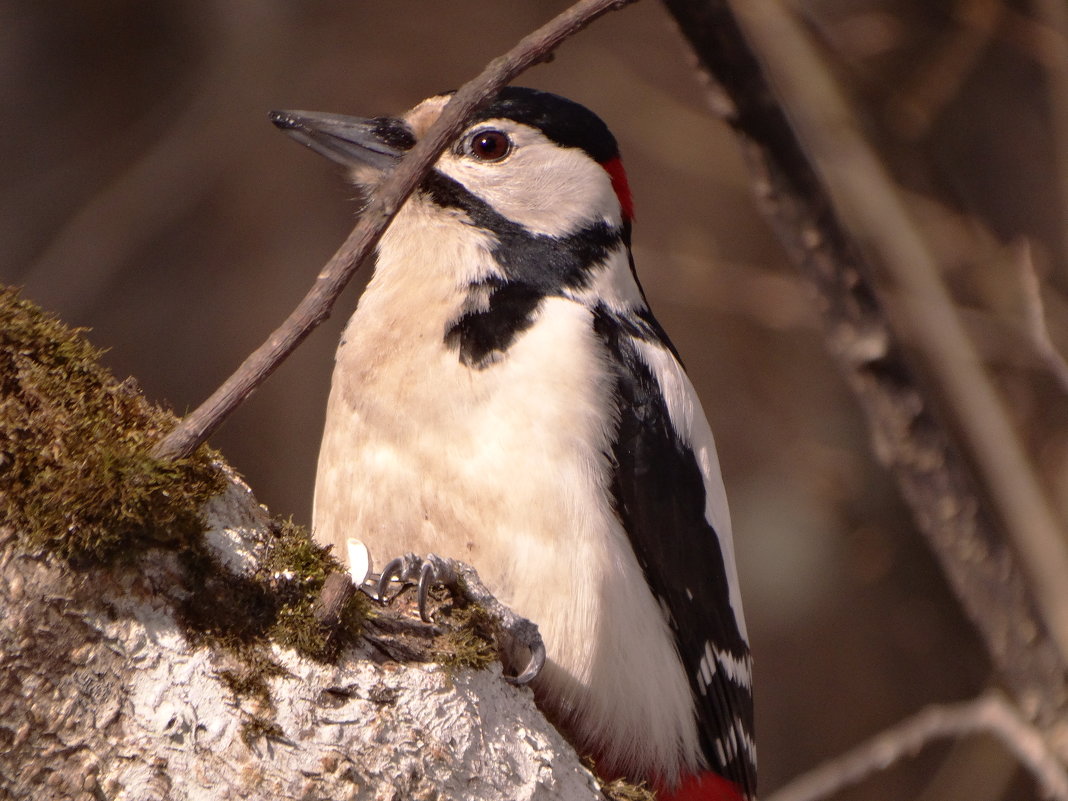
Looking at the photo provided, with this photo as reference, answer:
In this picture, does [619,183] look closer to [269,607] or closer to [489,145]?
[489,145]

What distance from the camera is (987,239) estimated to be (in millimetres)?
4559

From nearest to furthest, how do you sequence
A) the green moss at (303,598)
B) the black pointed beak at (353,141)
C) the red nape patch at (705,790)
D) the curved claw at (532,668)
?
the green moss at (303,598) → the curved claw at (532,668) → the red nape patch at (705,790) → the black pointed beak at (353,141)

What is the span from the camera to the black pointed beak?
96.3 inches

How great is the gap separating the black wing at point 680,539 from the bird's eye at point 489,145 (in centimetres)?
41

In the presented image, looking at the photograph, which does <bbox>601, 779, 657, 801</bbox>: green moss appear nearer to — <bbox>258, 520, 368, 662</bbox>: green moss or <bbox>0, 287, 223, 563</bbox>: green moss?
<bbox>258, 520, 368, 662</bbox>: green moss

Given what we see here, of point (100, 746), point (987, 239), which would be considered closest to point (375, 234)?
point (100, 746)

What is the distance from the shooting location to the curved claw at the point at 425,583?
5.18 ft

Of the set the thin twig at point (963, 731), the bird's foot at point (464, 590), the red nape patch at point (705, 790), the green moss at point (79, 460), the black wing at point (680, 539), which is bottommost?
→ the thin twig at point (963, 731)

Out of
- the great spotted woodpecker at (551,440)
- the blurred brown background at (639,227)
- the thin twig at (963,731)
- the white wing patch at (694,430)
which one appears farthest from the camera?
the blurred brown background at (639,227)

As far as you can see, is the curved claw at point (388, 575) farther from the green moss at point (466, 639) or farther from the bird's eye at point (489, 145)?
the bird's eye at point (489, 145)

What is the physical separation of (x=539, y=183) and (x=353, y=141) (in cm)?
38

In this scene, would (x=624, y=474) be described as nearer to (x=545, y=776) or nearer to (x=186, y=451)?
(x=545, y=776)

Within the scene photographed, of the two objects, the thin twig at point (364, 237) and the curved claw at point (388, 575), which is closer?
the thin twig at point (364, 237)

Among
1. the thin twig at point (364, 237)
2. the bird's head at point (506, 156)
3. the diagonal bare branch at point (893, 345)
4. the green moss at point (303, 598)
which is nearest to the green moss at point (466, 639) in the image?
the green moss at point (303, 598)
